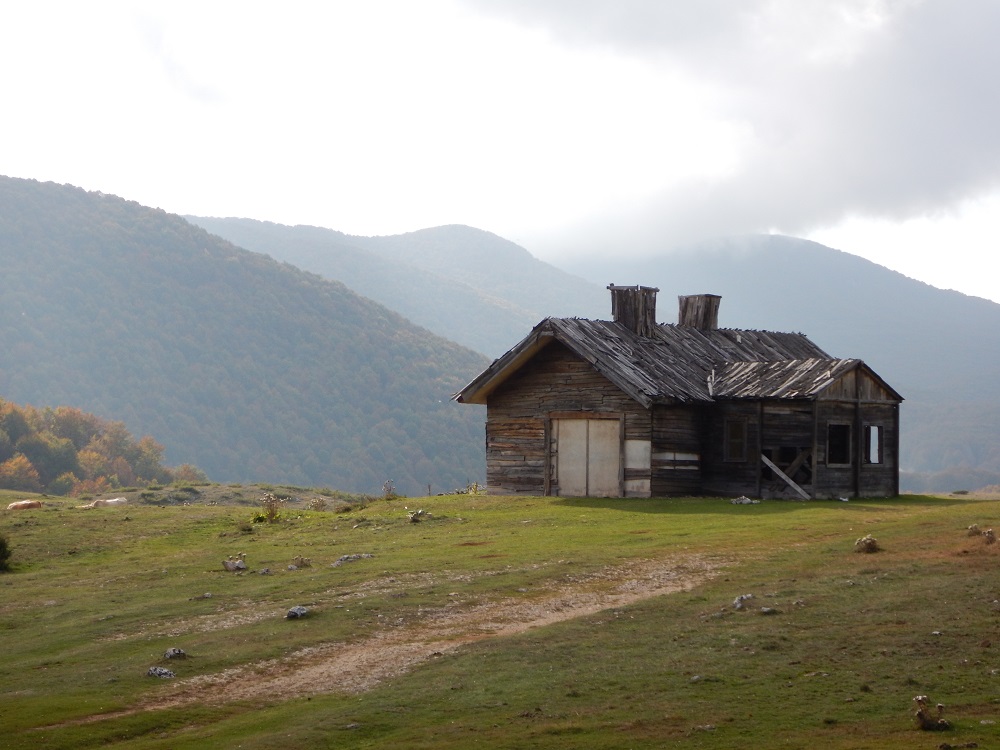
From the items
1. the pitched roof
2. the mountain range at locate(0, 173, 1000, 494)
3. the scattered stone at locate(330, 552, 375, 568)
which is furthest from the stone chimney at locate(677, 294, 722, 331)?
the mountain range at locate(0, 173, 1000, 494)

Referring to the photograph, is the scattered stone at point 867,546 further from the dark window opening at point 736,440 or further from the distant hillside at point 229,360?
the distant hillside at point 229,360

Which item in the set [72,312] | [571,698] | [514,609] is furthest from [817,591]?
[72,312]

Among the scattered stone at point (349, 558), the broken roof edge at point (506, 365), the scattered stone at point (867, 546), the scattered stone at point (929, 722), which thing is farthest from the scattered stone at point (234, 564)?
the scattered stone at point (929, 722)

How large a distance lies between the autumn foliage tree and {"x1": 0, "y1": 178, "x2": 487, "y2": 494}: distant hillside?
29.0m

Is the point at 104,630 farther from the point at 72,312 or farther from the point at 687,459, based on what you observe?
the point at 72,312

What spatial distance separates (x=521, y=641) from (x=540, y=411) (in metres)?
23.4

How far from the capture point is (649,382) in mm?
38656

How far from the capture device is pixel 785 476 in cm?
3822

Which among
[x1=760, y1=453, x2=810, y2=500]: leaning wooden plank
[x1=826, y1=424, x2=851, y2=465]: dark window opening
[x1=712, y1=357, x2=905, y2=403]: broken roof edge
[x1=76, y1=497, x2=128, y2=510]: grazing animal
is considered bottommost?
[x1=76, y1=497, x2=128, y2=510]: grazing animal

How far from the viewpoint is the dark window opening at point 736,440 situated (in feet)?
129

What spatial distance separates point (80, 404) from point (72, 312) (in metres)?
24.8

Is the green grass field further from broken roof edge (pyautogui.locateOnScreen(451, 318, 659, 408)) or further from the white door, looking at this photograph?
the white door

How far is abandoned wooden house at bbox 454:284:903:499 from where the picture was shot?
38594 mm

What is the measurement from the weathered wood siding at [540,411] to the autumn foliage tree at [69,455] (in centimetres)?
4163
